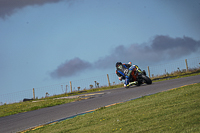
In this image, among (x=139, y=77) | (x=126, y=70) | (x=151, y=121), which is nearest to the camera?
(x=151, y=121)

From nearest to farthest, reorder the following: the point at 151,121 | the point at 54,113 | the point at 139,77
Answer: the point at 151,121
the point at 54,113
the point at 139,77

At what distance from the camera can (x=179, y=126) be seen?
239 inches

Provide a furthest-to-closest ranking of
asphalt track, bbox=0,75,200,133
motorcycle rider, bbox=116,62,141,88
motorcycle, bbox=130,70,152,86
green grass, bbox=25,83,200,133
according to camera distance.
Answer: motorcycle, bbox=130,70,152,86 → motorcycle rider, bbox=116,62,141,88 → asphalt track, bbox=0,75,200,133 → green grass, bbox=25,83,200,133

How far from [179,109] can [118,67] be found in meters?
12.1

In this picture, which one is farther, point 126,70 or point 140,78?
point 140,78

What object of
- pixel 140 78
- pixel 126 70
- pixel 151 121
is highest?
pixel 126 70

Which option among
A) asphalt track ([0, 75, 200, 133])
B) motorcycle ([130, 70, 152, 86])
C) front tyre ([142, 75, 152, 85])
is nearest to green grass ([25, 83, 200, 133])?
asphalt track ([0, 75, 200, 133])

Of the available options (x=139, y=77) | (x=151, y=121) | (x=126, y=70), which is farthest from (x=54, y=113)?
(x=139, y=77)

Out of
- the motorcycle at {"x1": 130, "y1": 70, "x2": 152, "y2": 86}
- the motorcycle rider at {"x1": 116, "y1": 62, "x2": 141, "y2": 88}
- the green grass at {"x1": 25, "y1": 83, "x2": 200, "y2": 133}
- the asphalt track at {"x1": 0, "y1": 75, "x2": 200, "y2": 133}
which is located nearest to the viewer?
the green grass at {"x1": 25, "y1": 83, "x2": 200, "y2": 133}

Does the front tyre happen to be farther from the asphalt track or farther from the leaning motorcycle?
the asphalt track

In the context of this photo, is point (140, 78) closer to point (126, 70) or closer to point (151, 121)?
point (126, 70)

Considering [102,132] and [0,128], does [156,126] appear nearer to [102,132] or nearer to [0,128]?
[102,132]

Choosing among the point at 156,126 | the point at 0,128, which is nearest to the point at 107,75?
the point at 0,128

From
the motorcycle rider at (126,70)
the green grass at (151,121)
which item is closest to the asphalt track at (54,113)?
the green grass at (151,121)
